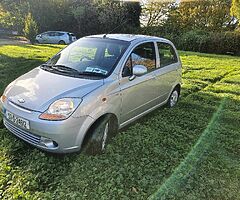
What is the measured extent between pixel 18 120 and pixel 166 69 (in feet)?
9.64

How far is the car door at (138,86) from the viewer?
4.07 metres

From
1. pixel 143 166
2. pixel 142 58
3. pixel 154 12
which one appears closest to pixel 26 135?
pixel 143 166

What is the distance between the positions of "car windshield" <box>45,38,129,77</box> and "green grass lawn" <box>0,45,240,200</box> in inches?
45.9

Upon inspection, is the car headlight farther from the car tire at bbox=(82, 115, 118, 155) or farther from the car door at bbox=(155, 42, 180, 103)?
the car door at bbox=(155, 42, 180, 103)

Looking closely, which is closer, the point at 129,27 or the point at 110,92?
the point at 110,92

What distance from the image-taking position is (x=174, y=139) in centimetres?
448

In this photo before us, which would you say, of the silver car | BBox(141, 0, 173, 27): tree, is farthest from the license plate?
BBox(141, 0, 173, 27): tree

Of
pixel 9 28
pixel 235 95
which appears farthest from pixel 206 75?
pixel 9 28

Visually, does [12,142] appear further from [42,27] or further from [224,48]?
[42,27]

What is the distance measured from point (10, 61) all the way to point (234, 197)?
28.5 feet

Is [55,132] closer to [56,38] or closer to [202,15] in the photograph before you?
[56,38]

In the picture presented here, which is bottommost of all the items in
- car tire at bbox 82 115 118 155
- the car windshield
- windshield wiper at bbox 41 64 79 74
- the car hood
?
car tire at bbox 82 115 118 155

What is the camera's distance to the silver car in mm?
3293

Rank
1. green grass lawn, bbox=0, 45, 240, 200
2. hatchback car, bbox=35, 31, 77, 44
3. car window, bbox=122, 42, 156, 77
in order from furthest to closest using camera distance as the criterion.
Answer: hatchback car, bbox=35, 31, 77, 44 → car window, bbox=122, 42, 156, 77 → green grass lawn, bbox=0, 45, 240, 200
